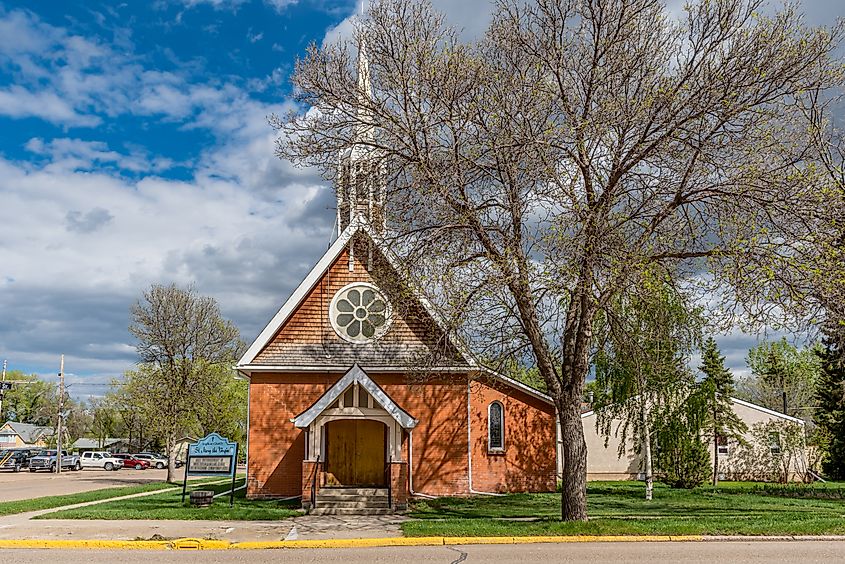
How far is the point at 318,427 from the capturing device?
2061cm

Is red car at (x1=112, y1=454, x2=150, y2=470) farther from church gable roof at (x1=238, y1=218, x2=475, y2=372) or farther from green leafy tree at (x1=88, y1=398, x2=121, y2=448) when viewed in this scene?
church gable roof at (x1=238, y1=218, x2=475, y2=372)

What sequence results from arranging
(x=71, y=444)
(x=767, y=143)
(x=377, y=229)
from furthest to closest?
(x=71, y=444) → (x=377, y=229) → (x=767, y=143)

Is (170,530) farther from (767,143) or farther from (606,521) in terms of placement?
(767,143)

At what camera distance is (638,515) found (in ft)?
59.6

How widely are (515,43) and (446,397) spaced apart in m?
11.1

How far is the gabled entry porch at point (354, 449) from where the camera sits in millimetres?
19781

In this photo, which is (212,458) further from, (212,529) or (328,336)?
(212,529)

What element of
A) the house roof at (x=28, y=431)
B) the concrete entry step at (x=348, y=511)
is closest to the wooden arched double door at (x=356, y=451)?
the concrete entry step at (x=348, y=511)

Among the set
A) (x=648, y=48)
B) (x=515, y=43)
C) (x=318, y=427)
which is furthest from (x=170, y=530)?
(x=648, y=48)

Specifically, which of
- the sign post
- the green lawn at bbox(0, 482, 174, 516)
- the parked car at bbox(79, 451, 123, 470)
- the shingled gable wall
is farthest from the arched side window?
the parked car at bbox(79, 451, 123, 470)

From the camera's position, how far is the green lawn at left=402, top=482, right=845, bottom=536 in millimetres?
14938

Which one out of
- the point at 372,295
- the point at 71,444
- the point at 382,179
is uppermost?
the point at 382,179

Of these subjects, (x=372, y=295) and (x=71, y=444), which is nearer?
(x=372, y=295)

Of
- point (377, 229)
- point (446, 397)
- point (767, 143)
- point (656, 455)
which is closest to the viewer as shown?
point (767, 143)
